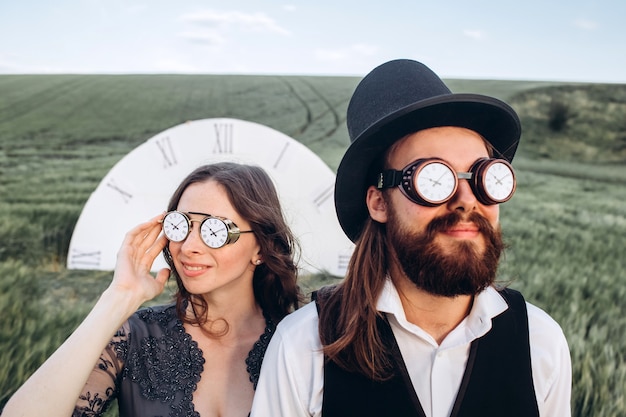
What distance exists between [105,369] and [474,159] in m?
1.63

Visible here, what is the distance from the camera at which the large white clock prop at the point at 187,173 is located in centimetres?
551

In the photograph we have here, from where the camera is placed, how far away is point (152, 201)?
18.5 feet

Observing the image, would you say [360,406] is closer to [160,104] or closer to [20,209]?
[20,209]

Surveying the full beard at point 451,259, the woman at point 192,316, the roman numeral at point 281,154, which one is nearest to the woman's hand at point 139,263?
the woman at point 192,316

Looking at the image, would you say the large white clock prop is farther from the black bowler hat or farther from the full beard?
the full beard

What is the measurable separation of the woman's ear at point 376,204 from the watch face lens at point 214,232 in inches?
24.9

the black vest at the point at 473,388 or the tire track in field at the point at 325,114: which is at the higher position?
the tire track in field at the point at 325,114

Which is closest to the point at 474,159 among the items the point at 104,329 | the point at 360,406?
the point at 360,406

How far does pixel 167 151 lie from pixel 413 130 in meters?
4.33

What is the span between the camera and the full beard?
1.80 metres

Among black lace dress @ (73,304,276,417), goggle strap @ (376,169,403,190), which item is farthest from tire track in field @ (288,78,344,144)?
goggle strap @ (376,169,403,190)

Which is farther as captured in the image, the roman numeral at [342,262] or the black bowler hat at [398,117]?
the roman numeral at [342,262]

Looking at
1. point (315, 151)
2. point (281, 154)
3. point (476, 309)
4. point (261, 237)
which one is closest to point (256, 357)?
point (261, 237)

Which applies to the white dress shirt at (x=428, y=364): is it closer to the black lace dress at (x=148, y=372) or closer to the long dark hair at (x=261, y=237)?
the black lace dress at (x=148, y=372)
